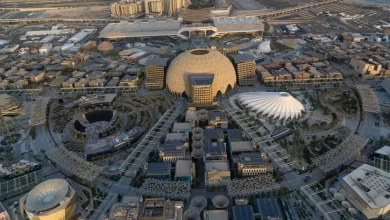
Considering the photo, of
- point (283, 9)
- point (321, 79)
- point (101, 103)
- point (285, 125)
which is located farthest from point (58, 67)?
point (283, 9)

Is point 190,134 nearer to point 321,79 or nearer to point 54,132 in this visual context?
point 54,132

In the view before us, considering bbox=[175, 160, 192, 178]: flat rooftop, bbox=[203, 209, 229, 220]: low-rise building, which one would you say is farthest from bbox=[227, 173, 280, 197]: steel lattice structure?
bbox=[175, 160, 192, 178]: flat rooftop

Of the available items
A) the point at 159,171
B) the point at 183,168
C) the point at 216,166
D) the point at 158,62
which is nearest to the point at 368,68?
the point at 158,62

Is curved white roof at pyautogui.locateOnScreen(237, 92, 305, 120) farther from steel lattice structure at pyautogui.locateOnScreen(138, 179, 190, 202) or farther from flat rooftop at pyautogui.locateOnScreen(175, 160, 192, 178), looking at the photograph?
steel lattice structure at pyautogui.locateOnScreen(138, 179, 190, 202)

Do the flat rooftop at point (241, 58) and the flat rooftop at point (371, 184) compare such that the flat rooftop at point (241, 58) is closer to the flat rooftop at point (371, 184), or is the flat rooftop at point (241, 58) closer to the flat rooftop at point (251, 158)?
the flat rooftop at point (251, 158)

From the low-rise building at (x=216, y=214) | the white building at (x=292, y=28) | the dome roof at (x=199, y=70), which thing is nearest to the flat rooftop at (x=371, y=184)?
the low-rise building at (x=216, y=214)

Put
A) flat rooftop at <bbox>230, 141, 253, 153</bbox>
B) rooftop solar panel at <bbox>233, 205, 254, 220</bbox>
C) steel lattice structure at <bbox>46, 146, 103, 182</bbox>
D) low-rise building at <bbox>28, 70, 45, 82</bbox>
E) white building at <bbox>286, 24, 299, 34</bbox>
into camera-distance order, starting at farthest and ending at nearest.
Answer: white building at <bbox>286, 24, 299, 34</bbox>, low-rise building at <bbox>28, 70, 45, 82</bbox>, flat rooftop at <bbox>230, 141, 253, 153</bbox>, steel lattice structure at <bbox>46, 146, 103, 182</bbox>, rooftop solar panel at <bbox>233, 205, 254, 220</bbox>
